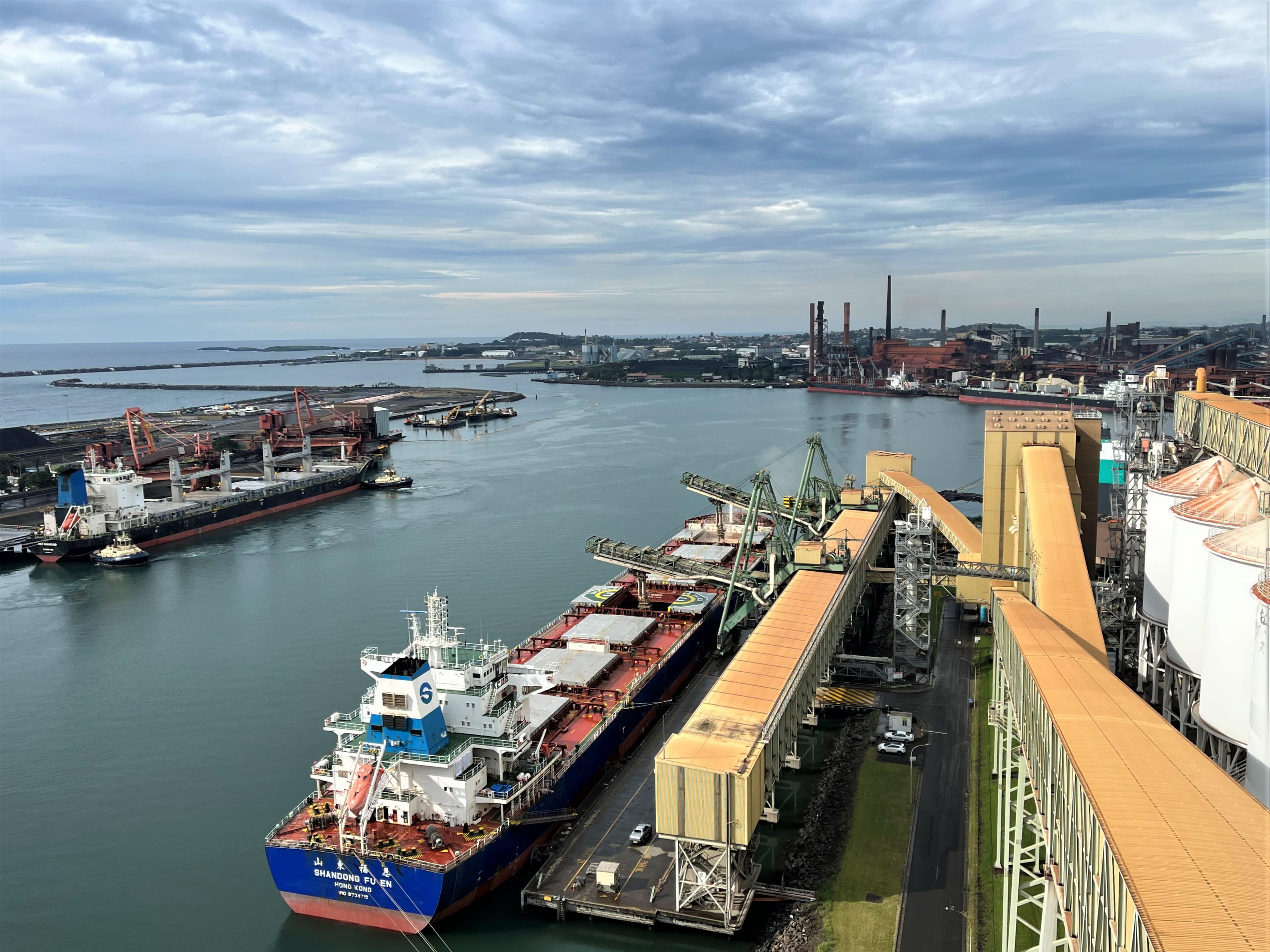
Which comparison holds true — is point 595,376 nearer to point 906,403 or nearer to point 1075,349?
point 906,403

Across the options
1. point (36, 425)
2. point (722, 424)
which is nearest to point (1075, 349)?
point (722, 424)

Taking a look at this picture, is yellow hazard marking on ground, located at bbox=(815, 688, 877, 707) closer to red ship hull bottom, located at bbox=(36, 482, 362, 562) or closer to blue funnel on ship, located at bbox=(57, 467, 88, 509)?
red ship hull bottom, located at bbox=(36, 482, 362, 562)

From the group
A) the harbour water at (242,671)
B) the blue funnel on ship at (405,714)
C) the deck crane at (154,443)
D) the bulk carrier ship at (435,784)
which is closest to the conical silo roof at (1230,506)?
the harbour water at (242,671)

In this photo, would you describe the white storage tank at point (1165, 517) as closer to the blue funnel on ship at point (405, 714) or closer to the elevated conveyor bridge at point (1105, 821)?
the elevated conveyor bridge at point (1105, 821)

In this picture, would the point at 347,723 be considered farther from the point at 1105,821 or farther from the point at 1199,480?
the point at 1199,480

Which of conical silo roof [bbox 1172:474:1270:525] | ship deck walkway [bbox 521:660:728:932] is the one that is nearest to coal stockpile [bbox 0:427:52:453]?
ship deck walkway [bbox 521:660:728:932]
